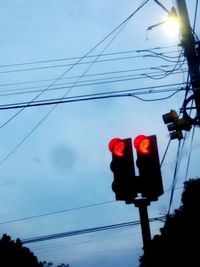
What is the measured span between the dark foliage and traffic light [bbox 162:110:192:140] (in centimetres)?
2312

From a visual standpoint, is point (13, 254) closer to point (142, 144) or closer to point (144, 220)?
point (142, 144)

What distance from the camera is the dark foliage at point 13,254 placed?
31.7m

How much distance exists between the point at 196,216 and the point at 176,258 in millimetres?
2846

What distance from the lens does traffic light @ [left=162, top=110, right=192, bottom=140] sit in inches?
384

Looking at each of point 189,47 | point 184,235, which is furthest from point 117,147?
point 184,235

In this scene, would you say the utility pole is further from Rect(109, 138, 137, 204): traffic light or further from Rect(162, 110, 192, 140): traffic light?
Rect(109, 138, 137, 204): traffic light

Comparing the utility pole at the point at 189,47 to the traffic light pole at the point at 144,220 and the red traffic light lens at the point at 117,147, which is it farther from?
the traffic light pole at the point at 144,220

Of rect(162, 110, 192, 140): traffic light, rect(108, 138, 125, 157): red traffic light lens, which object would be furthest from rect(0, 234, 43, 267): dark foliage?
rect(108, 138, 125, 157): red traffic light lens

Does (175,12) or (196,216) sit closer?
(175,12)

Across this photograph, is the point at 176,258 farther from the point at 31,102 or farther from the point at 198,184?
the point at 31,102

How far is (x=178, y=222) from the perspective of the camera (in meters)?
28.9

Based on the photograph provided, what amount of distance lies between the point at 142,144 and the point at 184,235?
23.3 m

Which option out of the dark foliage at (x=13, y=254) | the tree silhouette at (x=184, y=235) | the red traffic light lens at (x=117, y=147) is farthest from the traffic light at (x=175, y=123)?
the dark foliage at (x=13, y=254)

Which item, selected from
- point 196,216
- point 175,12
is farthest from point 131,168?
point 196,216
